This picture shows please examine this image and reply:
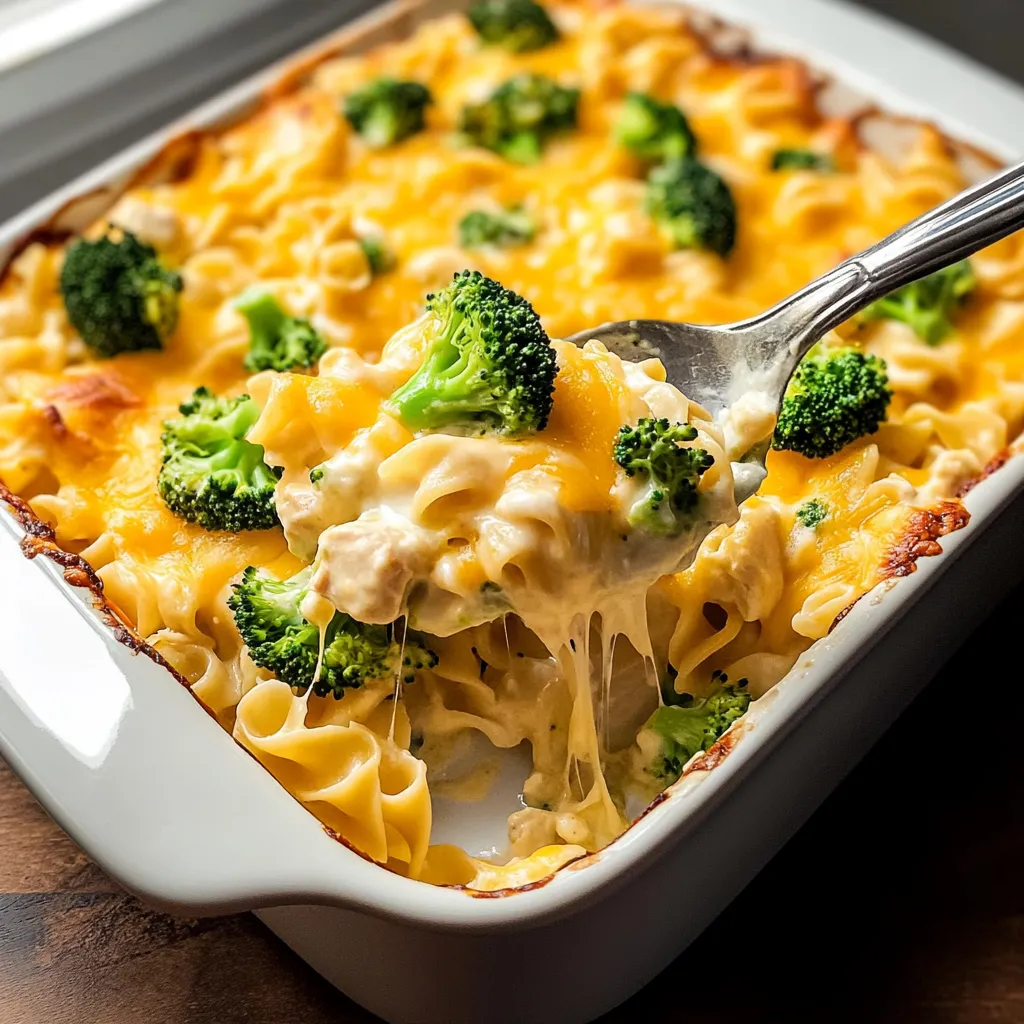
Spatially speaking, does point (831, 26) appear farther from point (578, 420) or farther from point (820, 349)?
point (578, 420)

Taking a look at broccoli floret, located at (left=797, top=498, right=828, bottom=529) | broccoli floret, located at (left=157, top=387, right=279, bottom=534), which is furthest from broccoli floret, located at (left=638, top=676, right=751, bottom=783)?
broccoli floret, located at (left=157, top=387, right=279, bottom=534)

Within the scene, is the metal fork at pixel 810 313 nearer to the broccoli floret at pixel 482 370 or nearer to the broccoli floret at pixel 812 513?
the broccoli floret at pixel 812 513

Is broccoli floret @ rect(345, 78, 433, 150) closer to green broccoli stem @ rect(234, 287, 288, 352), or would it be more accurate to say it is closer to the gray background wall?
green broccoli stem @ rect(234, 287, 288, 352)

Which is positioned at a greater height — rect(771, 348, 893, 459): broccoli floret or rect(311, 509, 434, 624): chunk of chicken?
rect(311, 509, 434, 624): chunk of chicken

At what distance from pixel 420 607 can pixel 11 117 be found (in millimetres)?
2152

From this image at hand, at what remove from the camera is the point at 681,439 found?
186 cm

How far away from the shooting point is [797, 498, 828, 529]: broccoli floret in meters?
2.21

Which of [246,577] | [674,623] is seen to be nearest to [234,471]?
[246,577]

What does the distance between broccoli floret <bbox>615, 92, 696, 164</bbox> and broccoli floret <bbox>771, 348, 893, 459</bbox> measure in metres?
0.83

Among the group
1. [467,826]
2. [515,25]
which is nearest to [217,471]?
[467,826]

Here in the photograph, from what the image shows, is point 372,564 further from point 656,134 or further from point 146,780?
point 656,134

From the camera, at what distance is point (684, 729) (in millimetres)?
2092

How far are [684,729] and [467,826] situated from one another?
40cm

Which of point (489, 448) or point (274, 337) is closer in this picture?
point (489, 448)
